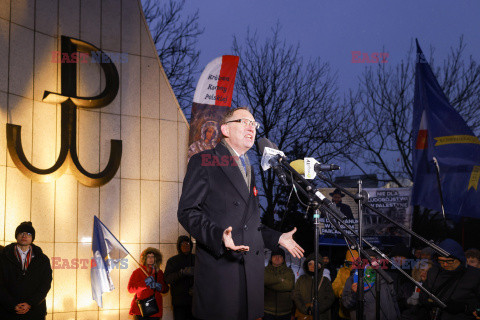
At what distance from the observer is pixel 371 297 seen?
7.58 meters

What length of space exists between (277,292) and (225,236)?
19.1 ft

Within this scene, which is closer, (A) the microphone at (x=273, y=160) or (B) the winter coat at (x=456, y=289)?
(A) the microphone at (x=273, y=160)

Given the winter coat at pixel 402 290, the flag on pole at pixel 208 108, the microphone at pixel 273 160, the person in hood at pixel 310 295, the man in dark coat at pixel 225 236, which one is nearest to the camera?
the man in dark coat at pixel 225 236

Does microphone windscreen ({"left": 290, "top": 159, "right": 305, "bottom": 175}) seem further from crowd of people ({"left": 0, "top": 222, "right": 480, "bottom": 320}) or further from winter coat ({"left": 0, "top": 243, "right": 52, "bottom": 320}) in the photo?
winter coat ({"left": 0, "top": 243, "right": 52, "bottom": 320})

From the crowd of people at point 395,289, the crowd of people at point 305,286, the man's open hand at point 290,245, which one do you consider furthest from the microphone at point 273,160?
the crowd of people at point 395,289

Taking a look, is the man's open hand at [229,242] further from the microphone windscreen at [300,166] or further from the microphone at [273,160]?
the microphone windscreen at [300,166]

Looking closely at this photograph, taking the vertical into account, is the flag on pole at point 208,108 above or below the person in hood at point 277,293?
above

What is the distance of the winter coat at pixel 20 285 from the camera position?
6.86 m

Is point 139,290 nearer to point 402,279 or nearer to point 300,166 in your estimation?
point 402,279

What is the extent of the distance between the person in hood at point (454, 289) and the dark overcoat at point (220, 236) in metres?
4.03

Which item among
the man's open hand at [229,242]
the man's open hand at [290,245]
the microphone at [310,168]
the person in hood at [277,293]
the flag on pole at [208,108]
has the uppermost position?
the flag on pole at [208,108]

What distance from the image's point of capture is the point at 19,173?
26.8ft

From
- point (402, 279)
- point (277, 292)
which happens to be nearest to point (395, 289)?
point (402, 279)

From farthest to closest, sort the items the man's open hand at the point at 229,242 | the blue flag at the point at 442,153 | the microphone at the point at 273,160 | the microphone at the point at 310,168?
1. the blue flag at the point at 442,153
2. the microphone at the point at 310,168
3. the microphone at the point at 273,160
4. the man's open hand at the point at 229,242
